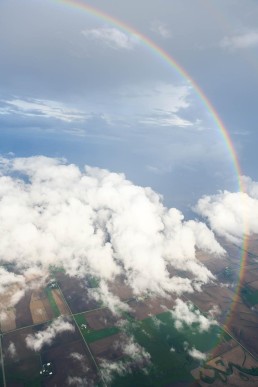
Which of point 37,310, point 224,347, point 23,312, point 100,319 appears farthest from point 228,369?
point 23,312

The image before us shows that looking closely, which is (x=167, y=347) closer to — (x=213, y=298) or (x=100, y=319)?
(x=100, y=319)

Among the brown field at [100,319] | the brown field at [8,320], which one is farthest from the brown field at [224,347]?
the brown field at [8,320]

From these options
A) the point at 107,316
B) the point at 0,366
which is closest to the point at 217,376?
the point at 107,316

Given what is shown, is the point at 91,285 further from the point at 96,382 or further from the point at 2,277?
the point at 96,382

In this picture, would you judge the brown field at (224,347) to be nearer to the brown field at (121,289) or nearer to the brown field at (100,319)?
the brown field at (100,319)

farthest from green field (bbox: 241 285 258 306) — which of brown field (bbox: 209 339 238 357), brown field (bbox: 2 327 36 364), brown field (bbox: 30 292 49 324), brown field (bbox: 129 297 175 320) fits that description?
brown field (bbox: 2 327 36 364)
